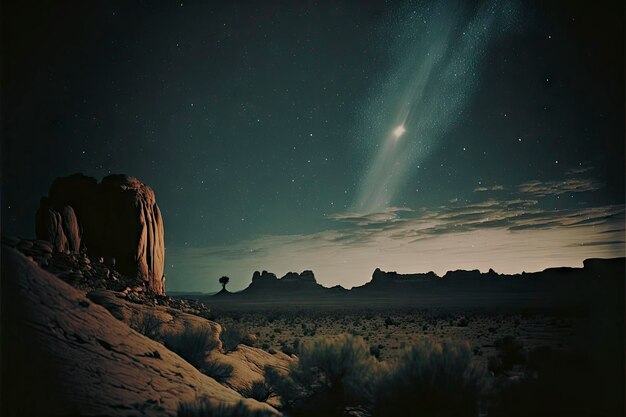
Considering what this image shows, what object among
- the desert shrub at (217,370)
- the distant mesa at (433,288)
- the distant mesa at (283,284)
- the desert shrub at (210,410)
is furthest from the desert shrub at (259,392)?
the distant mesa at (283,284)

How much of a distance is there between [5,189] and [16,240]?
1.58 metres

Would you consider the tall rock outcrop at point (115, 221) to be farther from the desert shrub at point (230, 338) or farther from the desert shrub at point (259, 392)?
the desert shrub at point (259, 392)

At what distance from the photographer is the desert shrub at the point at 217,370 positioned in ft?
35.3

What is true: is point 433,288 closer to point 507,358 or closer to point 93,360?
point 507,358

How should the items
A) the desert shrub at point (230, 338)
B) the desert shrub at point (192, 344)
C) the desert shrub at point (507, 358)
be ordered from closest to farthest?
the desert shrub at point (192, 344) < the desert shrub at point (507, 358) < the desert shrub at point (230, 338)

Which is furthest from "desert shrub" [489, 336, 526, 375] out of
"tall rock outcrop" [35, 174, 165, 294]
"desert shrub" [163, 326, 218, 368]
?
"tall rock outcrop" [35, 174, 165, 294]

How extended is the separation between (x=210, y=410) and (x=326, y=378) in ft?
10.5

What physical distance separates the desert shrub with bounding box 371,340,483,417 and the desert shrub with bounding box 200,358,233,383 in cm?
459

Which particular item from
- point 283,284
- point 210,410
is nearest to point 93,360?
point 210,410

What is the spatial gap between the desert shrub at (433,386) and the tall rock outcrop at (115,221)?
23217mm

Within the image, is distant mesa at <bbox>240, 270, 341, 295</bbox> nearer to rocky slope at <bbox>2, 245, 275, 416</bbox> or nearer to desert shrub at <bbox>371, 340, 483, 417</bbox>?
rocky slope at <bbox>2, 245, 275, 416</bbox>

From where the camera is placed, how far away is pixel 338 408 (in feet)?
28.6

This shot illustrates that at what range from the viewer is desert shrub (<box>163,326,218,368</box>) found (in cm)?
1123

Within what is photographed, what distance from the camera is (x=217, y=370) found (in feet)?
35.9
